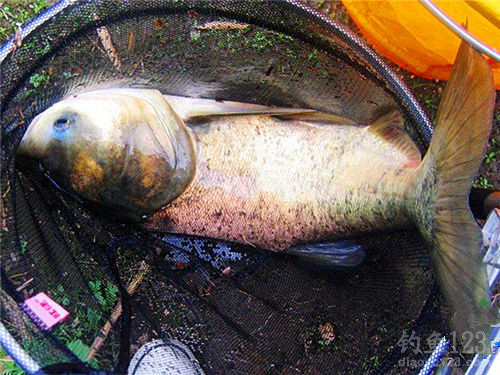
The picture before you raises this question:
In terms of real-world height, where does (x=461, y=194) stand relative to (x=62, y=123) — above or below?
below

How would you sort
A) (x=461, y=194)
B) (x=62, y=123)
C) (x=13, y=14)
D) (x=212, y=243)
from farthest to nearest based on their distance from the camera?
1. (x=13, y=14)
2. (x=212, y=243)
3. (x=62, y=123)
4. (x=461, y=194)

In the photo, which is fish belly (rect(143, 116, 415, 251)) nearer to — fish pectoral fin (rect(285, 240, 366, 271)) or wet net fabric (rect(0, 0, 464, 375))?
fish pectoral fin (rect(285, 240, 366, 271))

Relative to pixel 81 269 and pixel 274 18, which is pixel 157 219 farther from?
pixel 274 18

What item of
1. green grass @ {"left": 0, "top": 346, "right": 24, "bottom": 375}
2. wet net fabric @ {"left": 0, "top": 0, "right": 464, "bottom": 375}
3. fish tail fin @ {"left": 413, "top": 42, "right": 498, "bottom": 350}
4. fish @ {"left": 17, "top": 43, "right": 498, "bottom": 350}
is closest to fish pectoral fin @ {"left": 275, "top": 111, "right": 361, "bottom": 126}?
fish @ {"left": 17, "top": 43, "right": 498, "bottom": 350}

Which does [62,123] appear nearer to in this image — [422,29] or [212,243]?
[212,243]

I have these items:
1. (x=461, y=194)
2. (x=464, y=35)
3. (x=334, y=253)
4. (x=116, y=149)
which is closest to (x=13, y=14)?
(x=116, y=149)

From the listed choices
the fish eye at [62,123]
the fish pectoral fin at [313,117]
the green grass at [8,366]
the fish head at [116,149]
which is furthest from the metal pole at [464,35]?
the green grass at [8,366]

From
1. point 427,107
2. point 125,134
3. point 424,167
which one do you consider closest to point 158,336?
point 125,134

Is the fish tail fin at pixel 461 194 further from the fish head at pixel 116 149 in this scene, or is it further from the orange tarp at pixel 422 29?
the fish head at pixel 116 149
